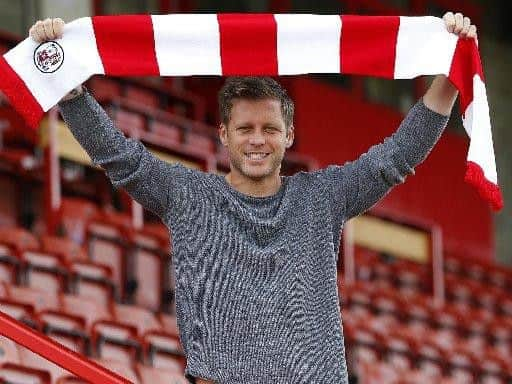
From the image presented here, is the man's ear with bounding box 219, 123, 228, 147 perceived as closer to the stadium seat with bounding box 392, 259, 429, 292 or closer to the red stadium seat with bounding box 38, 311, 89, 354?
the red stadium seat with bounding box 38, 311, 89, 354

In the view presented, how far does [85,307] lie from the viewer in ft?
21.4

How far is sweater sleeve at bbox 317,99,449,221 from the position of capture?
3152mm

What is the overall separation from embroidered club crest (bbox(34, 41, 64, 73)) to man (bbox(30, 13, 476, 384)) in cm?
3

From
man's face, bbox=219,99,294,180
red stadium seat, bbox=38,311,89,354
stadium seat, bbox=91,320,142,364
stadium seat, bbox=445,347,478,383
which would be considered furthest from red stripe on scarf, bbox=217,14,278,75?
stadium seat, bbox=445,347,478,383

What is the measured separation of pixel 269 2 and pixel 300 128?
971 millimetres

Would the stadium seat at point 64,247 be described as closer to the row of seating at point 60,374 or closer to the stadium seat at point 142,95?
the row of seating at point 60,374

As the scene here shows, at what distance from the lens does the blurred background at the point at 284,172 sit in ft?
21.4

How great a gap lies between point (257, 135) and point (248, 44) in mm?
318

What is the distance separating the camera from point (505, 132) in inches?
555

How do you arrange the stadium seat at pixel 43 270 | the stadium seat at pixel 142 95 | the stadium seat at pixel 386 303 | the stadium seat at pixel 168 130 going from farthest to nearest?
the stadium seat at pixel 142 95 → the stadium seat at pixel 168 130 → the stadium seat at pixel 386 303 → the stadium seat at pixel 43 270

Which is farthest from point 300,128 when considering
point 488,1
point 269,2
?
point 488,1

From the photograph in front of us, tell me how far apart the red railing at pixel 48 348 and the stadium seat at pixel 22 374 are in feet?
3.73

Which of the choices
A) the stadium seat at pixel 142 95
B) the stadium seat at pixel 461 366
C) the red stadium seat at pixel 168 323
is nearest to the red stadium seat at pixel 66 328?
the red stadium seat at pixel 168 323

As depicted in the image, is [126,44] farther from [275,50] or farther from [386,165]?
[386,165]
